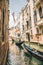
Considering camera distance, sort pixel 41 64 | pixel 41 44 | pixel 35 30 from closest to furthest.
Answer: pixel 41 64 < pixel 41 44 < pixel 35 30

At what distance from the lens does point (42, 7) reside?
16.5 meters

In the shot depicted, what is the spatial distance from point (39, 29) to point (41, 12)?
2.35 m

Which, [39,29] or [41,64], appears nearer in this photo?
[41,64]

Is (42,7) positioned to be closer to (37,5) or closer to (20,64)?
(37,5)

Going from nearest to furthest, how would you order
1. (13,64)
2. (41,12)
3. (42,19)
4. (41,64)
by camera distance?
(41,64) → (13,64) → (42,19) → (41,12)

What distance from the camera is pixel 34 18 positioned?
796 inches

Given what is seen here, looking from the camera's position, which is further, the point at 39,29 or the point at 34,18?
the point at 34,18

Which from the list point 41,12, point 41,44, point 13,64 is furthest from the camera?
point 41,12

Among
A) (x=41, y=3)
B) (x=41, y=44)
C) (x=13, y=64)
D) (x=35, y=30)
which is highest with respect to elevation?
(x=41, y=3)

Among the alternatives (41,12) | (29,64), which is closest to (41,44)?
(29,64)

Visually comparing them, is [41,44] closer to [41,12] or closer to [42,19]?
[42,19]

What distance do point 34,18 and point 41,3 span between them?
3.93 m

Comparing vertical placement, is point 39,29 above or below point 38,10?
below

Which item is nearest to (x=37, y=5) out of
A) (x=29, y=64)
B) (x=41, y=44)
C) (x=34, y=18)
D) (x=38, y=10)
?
(x=38, y=10)
